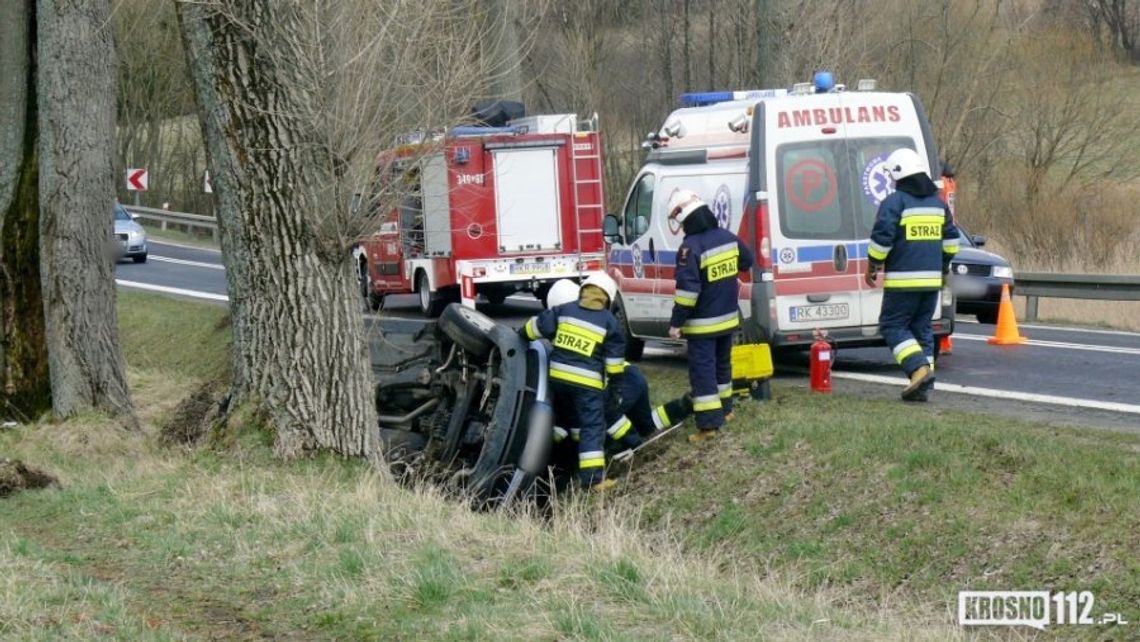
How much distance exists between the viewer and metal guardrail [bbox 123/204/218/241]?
4241 centimetres

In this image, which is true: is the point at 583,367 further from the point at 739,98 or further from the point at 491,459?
the point at 739,98

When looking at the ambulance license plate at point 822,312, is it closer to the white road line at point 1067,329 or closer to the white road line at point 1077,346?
the white road line at point 1077,346

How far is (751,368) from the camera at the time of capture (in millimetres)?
12227

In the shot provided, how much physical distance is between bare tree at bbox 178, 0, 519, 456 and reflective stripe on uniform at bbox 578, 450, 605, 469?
1.54 m

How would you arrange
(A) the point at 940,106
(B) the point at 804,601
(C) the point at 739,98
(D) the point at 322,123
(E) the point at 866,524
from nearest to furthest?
(B) the point at 804,601, (E) the point at 866,524, (D) the point at 322,123, (C) the point at 739,98, (A) the point at 940,106

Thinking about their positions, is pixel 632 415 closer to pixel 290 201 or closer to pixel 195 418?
pixel 290 201

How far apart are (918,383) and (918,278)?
2.75ft

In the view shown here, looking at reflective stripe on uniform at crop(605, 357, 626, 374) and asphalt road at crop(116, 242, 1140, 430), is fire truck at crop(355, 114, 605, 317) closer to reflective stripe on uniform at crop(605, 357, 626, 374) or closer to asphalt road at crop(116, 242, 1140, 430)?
asphalt road at crop(116, 242, 1140, 430)

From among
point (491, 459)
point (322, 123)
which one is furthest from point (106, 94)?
point (491, 459)

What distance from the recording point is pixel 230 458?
10.5 meters

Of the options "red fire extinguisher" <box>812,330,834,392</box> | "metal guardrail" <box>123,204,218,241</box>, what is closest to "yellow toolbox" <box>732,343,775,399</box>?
"red fire extinguisher" <box>812,330,834,392</box>

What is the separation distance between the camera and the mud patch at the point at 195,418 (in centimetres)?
1152

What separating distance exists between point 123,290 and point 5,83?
602 inches

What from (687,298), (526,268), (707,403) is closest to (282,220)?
(687,298)
